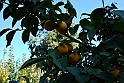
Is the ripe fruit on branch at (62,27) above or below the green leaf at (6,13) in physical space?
below

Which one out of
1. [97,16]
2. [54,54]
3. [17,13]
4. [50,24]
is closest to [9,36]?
[17,13]

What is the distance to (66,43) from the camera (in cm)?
95

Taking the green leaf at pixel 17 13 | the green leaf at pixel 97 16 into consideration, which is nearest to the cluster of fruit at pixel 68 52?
the green leaf at pixel 97 16

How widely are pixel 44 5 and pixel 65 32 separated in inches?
5.7

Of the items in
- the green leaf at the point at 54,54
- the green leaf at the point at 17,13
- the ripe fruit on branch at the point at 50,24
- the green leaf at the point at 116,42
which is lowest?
the green leaf at the point at 54,54

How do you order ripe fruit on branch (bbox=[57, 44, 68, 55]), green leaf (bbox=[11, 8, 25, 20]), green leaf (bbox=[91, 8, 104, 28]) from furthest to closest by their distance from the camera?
green leaf (bbox=[11, 8, 25, 20]) < ripe fruit on branch (bbox=[57, 44, 68, 55]) < green leaf (bbox=[91, 8, 104, 28])

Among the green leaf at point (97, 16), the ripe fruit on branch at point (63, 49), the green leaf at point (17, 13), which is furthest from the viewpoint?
the green leaf at point (17, 13)

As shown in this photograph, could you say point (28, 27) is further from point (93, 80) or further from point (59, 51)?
point (93, 80)

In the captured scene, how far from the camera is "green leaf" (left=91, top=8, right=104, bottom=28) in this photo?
2.40ft

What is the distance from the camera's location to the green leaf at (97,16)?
732mm

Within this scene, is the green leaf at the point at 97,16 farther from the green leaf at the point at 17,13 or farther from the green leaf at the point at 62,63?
the green leaf at the point at 17,13

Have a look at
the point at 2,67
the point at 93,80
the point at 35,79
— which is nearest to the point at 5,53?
the point at 2,67

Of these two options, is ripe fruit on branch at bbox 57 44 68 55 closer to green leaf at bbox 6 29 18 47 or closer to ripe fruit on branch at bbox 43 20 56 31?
ripe fruit on branch at bbox 43 20 56 31

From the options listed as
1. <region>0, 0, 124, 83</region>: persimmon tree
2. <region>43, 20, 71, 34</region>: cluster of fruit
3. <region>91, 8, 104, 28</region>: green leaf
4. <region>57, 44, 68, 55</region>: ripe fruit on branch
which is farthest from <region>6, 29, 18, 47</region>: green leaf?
<region>91, 8, 104, 28</region>: green leaf
